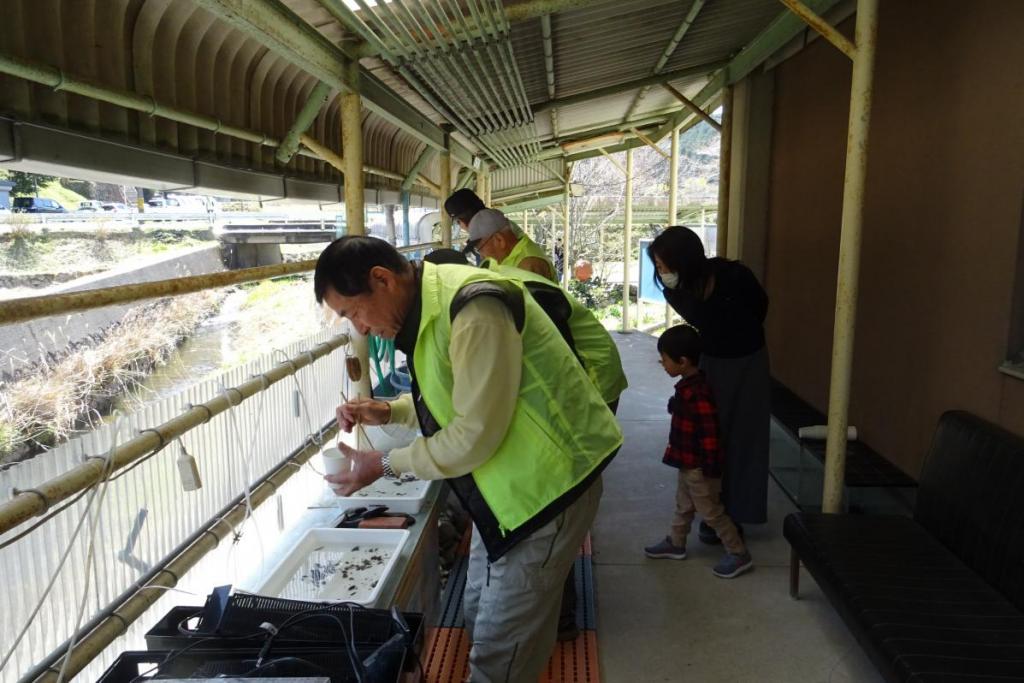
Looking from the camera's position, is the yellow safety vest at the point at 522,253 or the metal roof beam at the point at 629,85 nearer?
the yellow safety vest at the point at 522,253

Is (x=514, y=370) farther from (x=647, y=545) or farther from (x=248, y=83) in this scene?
(x=248, y=83)

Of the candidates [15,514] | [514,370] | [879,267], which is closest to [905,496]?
[879,267]

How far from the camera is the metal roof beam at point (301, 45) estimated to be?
198 cm

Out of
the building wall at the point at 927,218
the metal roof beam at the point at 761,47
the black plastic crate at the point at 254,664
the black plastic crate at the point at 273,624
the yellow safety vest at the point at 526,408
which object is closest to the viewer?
the black plastic crate at the point at 254,664

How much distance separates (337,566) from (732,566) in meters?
1.80

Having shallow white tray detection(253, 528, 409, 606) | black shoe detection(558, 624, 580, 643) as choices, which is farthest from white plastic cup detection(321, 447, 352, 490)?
black shoe detection(558, 624, 580, 643)

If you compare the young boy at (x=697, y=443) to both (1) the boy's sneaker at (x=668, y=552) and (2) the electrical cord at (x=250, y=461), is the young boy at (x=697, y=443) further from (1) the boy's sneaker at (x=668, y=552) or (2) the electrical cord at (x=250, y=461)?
(2) the electrical cord at (x=250, y=461)

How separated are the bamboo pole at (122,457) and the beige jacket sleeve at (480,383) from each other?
664mm

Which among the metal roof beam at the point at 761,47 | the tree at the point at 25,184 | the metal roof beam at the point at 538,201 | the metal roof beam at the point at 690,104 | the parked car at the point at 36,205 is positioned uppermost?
the metal roof beam at the point at 761,47

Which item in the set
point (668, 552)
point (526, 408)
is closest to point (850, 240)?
point (668, 552)

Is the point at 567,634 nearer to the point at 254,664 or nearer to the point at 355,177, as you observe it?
the point at 254,664

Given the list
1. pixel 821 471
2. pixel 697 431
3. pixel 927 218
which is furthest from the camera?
pixel 821 471

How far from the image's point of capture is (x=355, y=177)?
3.03 metres

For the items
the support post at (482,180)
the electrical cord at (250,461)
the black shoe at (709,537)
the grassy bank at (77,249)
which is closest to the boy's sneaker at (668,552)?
the black shoe at (709,537)
